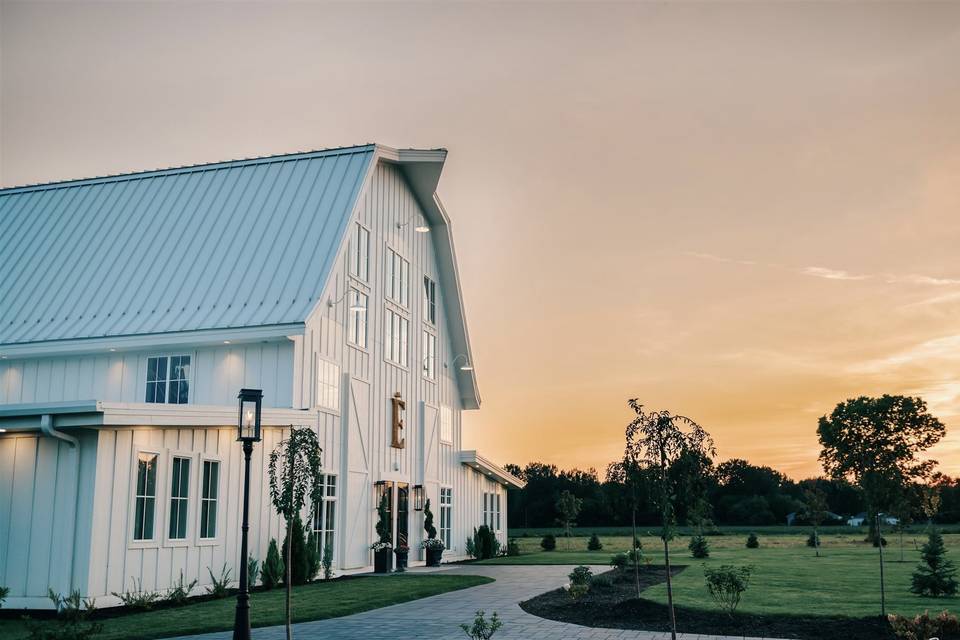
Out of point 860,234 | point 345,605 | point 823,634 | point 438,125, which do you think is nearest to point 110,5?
point 438,125

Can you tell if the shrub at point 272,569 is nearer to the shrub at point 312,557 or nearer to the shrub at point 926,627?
the shrub at point 312,557

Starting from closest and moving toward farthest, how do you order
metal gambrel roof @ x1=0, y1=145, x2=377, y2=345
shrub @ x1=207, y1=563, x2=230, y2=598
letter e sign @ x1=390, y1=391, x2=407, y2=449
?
shrub @ x1=207, y1=563, x2=230, y2=598
metal gambrel roof @ x1=0, y1=145, x2=377, y2=345
letter e sign @ x1=390, y1=391, x2=407, y2=449

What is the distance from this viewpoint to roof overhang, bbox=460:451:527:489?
3127cm

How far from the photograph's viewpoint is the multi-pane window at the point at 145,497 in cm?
1515

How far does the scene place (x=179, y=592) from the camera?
15.6 m

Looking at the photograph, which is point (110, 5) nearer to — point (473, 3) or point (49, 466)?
point (473, 3)

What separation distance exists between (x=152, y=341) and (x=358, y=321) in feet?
18.1

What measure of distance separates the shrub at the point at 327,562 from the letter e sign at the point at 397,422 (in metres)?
4.61

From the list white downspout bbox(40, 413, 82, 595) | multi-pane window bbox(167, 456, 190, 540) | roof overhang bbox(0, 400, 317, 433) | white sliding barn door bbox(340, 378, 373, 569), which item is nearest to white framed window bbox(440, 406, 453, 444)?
white sliding barn door bbox(340, 378, 373, 569)

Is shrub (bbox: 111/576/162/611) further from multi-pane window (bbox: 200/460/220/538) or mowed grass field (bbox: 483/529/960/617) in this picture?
mowed grass field (bbox: 483/529/960/617)

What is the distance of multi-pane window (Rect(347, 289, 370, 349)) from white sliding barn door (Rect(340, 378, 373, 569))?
1.12m

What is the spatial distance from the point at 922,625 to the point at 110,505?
12271 millimetres

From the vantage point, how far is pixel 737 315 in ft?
84.5

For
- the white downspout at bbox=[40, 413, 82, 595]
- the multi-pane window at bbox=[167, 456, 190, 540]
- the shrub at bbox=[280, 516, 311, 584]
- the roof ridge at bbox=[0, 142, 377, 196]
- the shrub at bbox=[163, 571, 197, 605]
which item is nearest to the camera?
the white downspout at bbox=[40, 413, 82, 595]
